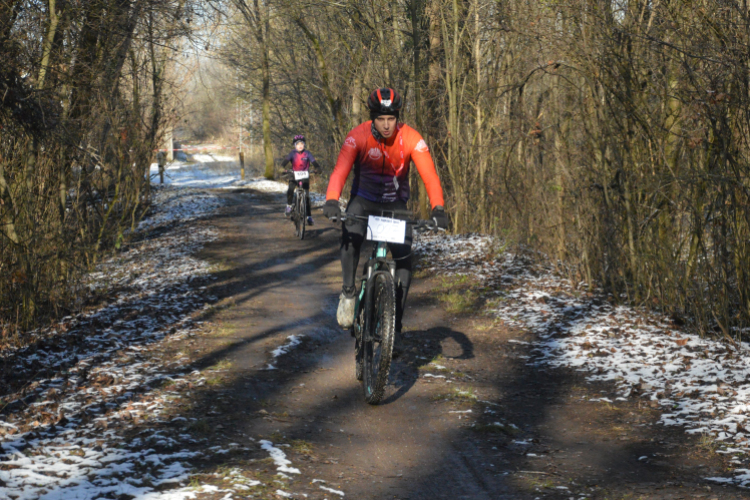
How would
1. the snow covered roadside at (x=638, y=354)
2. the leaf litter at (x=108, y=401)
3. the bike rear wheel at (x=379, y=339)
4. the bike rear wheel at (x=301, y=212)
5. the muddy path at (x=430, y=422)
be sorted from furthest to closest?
the bike rear wheel at (x=301, y=212) → the bike rear wheel at (x=379, y=339) → the snow covered roadside at (x=638, y=354) → the muddy path at (x=430, y=422) → the leaf litter at (x=108, y=401)

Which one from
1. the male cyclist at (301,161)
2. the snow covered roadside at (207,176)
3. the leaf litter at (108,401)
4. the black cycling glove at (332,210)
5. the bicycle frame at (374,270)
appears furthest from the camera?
the snow covered roadside at (207,176)

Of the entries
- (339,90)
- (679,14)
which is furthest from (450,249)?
(339,90)

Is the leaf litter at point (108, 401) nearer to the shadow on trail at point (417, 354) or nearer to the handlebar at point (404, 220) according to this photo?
the shadow on trail at point (417, 354)

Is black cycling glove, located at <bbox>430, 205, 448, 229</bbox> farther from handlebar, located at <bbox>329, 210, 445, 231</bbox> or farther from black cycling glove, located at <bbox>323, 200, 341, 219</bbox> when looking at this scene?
black cycling glove, located at <bbox>323, 200, 341, 219</bbox>

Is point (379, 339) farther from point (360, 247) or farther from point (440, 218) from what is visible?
point (440, 218)

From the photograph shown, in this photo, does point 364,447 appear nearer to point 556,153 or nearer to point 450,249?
point 556,153

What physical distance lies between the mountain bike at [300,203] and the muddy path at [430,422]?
6047mm

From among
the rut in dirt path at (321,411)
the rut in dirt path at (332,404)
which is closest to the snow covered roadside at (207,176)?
the rut in dirt path at (332,404)

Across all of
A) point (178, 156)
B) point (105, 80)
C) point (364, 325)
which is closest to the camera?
point (364, 325)

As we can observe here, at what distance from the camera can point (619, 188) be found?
8312mm

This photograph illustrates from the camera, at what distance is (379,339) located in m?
5.43

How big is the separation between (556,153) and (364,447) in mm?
5690

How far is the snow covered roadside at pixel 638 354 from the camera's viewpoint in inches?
200

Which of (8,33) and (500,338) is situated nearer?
(8,33)
